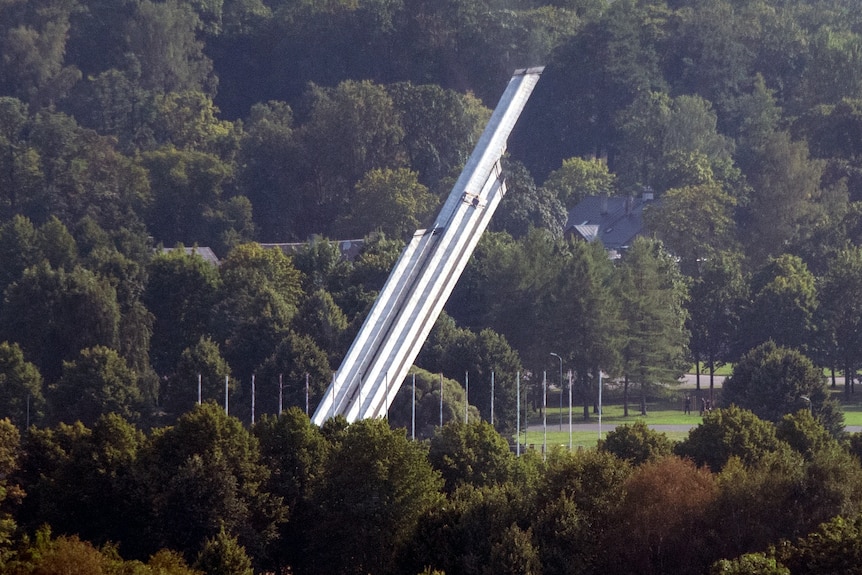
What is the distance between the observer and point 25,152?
7950cm

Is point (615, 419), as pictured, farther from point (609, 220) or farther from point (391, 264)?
point (609, 220)

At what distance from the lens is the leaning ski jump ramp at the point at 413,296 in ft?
139

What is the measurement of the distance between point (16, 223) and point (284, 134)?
1822 cm

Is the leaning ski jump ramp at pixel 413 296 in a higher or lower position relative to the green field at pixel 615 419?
higher

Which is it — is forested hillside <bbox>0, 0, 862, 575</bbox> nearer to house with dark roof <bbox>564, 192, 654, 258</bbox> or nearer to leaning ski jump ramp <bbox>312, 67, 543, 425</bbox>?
house with dark roof <bbox>564, 192, 654, 258</bbox>

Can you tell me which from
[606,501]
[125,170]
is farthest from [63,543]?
[125,170]

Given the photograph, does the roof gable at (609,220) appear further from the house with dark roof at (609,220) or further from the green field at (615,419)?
the green field at (615,419)

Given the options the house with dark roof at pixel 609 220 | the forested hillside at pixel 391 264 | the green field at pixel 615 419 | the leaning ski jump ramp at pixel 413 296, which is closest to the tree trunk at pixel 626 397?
the green field at pixel 615 419

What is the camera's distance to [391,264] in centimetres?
6203

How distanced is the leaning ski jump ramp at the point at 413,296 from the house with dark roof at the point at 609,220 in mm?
33922

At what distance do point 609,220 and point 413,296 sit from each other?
4039cm

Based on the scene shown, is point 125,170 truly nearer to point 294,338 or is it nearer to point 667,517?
point 294,338

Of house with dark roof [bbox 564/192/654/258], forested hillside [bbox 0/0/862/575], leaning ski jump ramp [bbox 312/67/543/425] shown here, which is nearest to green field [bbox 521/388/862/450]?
forested hillside [bbox 0/0/862/575]

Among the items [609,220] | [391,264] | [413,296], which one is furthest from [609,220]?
[413,296]
